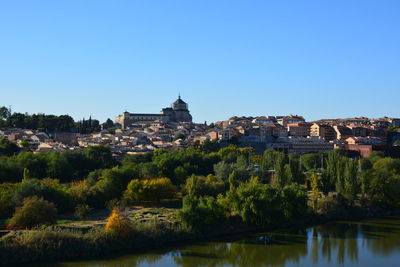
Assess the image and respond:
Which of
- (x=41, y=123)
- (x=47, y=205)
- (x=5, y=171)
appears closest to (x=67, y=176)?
(x=5, y=171)

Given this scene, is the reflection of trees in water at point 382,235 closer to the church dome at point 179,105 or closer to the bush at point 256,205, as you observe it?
the bush at point 256,205

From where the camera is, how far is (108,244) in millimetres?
11188

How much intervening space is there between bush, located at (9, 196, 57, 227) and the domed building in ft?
142

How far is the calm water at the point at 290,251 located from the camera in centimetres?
1091

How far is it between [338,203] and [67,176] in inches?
379

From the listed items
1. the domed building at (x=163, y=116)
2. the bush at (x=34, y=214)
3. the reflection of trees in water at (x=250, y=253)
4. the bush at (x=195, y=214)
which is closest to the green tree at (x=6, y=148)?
the bush at (x=34, y=214)

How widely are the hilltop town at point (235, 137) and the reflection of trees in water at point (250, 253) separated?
14.6 metres

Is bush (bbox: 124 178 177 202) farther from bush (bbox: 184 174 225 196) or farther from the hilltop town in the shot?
the hilltop town

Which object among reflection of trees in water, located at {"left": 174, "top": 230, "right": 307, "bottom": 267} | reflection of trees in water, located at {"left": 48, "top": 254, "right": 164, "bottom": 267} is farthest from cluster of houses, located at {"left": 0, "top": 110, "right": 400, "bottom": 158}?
reflection of trees in water, located at {"left": 48, "top": 254, "right": 164, "bottom": 267}

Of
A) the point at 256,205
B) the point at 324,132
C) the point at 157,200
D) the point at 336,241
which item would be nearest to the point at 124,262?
the point at 256,205

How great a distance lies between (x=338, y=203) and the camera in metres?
15.8

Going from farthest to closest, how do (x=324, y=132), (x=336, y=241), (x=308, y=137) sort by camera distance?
1. (x=324, y=132)
2. (x=308, y=137)
3. (x=336, y=241)

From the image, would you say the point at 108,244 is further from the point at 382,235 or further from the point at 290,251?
the point at 382,235

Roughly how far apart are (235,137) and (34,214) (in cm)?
2607
